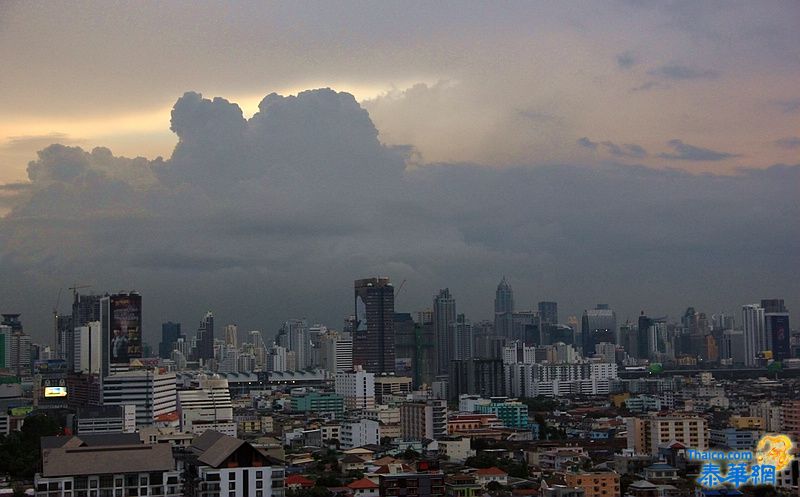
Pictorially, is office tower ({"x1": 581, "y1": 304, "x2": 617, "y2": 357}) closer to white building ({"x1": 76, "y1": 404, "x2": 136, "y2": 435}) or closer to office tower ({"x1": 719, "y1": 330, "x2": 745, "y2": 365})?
office tower ({"x1": 719, "y1": 330, "x2": 745, "y2": 365})

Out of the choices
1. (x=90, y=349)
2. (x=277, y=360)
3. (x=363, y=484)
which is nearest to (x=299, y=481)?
(x=363, y=484)

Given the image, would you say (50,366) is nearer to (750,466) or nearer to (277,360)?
(277,360)

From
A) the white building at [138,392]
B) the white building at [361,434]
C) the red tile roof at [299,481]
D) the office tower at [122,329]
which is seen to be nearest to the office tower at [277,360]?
the office tower at [122,329]

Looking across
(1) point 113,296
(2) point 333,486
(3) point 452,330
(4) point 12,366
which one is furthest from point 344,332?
(2) point 333,486

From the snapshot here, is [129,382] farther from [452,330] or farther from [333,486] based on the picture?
[452,330]

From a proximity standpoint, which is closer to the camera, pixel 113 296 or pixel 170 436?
pixel 170 436

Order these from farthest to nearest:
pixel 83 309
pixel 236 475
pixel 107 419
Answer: pixel 83 309
pixel 107 419
pixel 236 475
